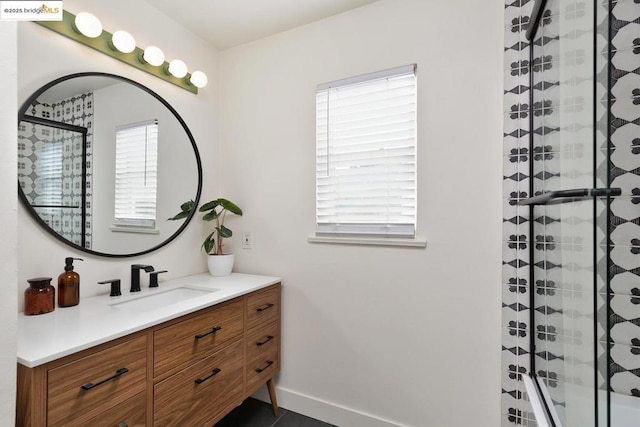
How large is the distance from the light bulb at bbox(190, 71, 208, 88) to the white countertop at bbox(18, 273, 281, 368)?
129 cm

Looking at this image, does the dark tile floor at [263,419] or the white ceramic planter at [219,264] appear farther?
the white ceramic planter at [219,264]

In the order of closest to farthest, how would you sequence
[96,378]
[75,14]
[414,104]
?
[96,378], [75,14], [414,104]

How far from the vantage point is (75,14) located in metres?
1.48

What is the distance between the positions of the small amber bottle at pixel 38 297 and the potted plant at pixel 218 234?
29.2 inches

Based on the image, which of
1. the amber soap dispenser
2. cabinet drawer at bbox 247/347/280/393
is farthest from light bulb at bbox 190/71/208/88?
cabinet drawer at bbox 247/347/280/393

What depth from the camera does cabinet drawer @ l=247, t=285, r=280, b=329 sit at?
68.6 inches

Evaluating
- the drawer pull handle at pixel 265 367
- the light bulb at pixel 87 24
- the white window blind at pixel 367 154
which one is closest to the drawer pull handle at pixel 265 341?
the drawer pull handle at pixel 265 367

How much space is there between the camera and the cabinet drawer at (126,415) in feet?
3.46

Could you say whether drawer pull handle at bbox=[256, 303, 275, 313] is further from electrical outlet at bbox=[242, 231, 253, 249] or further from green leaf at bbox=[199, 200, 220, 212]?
green leaf at bbox=[199, 200, 220, 212]

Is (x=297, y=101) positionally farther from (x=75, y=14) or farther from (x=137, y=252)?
(x=137, y=252)

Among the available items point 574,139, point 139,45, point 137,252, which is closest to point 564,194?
point 574,139

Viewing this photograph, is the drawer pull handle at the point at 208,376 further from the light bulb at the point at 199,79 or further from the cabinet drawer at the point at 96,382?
the light bulb at the point at 199,79

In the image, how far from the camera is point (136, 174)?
1.77m

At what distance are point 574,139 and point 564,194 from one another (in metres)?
0.16
